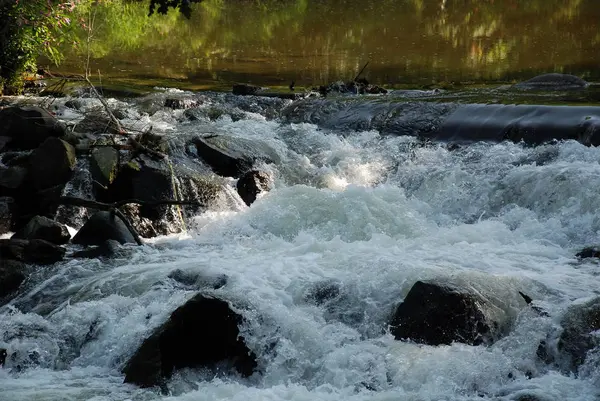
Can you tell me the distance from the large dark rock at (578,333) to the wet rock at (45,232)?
562 cm

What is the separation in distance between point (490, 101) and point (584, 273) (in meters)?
5.89

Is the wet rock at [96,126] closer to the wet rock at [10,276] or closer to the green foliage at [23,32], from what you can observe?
the green foliage at [23,32]

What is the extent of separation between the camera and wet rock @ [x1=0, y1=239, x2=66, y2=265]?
8430 millimetres

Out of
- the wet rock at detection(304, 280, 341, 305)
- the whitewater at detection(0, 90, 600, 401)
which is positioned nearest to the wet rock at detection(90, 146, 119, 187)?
the whitewater at detection(0, 90, 600, 401)

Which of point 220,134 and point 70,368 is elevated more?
point 220,134

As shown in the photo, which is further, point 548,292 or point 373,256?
point 373,256

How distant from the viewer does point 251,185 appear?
10.9 meters

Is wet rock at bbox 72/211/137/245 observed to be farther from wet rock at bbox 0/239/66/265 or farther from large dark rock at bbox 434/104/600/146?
large dark rock at bbox 434/104/600/146

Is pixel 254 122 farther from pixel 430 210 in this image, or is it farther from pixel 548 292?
pixel 548 292

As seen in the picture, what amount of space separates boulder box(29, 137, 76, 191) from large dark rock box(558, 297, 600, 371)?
21.4 ft

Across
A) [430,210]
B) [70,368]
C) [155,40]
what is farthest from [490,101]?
[155,40]

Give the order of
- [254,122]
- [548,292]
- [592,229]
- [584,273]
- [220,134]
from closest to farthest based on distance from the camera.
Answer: [548,292], [584,273], [592,229], [220,134], [254,122]

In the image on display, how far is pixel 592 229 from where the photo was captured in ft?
30.1

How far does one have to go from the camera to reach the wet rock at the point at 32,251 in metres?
8.43
